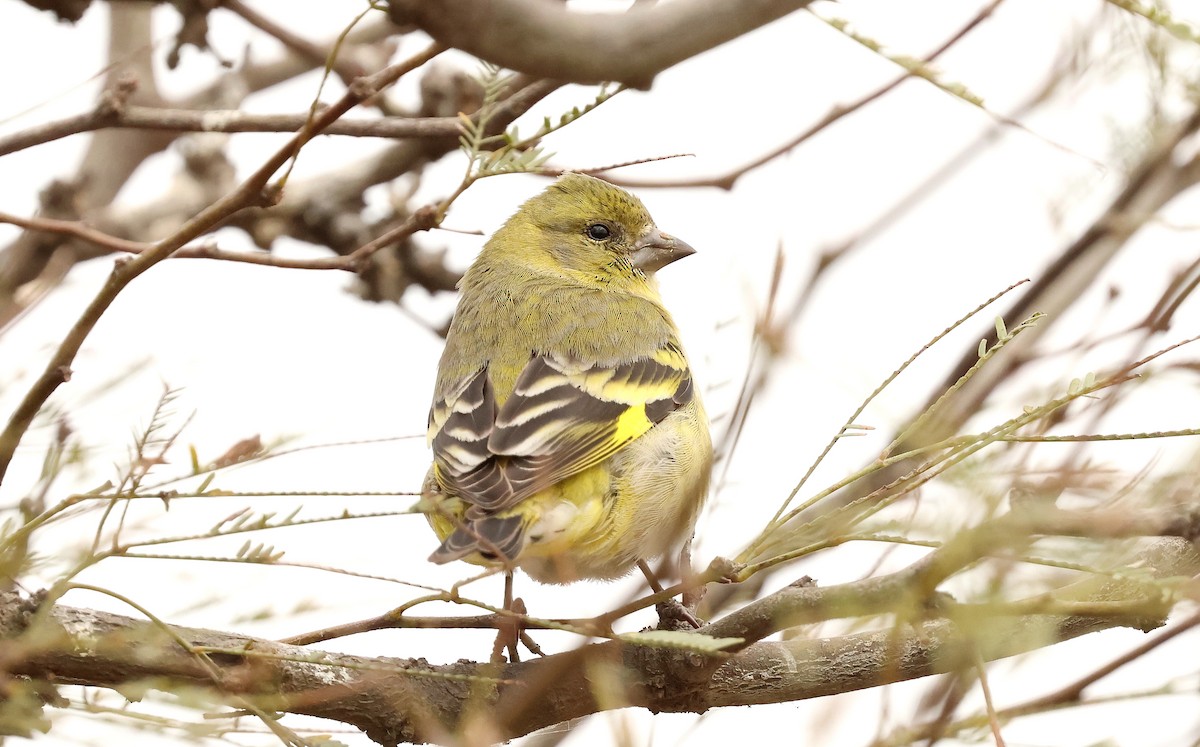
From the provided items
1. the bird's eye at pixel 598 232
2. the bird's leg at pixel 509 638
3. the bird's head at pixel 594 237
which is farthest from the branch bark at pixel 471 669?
the bird's eye at pixel 598 232

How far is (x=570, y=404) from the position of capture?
470 cm

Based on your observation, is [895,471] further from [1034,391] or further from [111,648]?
[111,648]

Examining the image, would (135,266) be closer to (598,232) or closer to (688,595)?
(688,595)

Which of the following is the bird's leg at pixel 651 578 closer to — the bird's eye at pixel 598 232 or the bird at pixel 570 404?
the bird at pixel 570 404

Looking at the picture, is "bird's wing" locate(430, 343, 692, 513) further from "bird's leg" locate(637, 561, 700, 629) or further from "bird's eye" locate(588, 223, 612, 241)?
"bird's eye" locate(588, 223, 612, 241)

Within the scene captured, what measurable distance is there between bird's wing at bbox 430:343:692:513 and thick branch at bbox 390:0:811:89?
2.18 meters

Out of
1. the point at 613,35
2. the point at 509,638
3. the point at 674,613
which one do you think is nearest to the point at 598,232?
the point at 674,613

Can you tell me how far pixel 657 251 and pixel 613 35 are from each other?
437 centimetres

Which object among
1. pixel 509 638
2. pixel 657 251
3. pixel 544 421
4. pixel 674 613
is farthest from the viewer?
pixel 657 251

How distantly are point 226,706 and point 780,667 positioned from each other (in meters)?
1.70

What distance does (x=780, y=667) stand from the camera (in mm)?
3670

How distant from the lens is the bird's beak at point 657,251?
20.9 ft

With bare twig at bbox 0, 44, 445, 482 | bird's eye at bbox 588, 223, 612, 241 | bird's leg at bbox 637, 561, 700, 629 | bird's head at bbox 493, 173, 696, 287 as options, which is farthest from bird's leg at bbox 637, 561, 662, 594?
bird's eye at bbox 588, 223, 612, 241

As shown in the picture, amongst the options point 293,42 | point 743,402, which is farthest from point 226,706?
point 293,42
